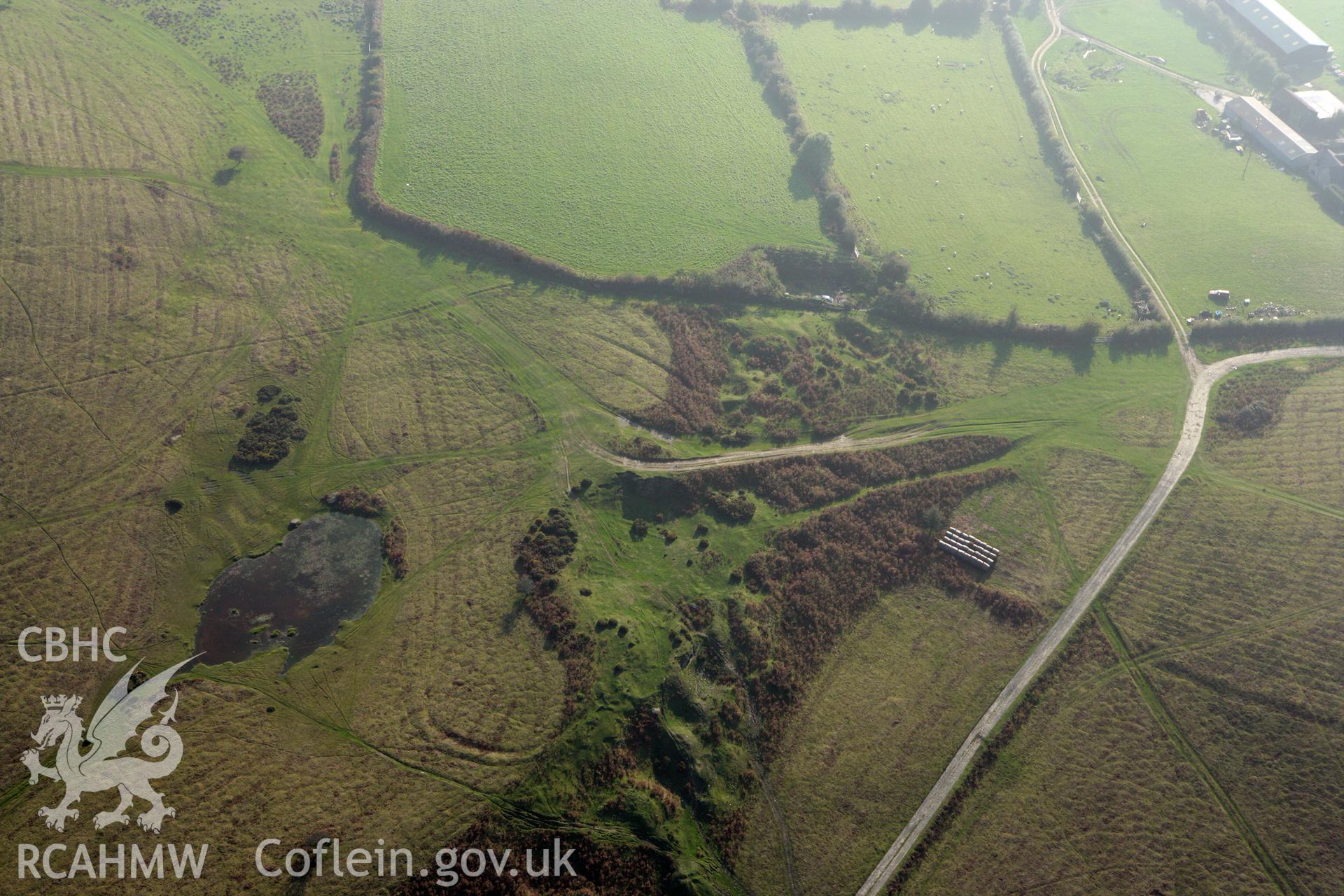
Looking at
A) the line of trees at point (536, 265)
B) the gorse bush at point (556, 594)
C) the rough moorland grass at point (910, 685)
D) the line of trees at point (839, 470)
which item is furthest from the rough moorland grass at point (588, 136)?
the rough moorland grass at point (910, 685)

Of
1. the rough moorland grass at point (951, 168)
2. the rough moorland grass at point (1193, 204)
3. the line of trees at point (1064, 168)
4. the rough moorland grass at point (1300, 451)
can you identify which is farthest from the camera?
the rough moorland grass at point (951, 168)

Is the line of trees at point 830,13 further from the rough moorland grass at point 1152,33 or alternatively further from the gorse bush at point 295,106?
the gorse bush at point 295,106

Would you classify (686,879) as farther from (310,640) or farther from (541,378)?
(541,378)

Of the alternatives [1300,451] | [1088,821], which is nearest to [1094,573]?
[1088,821]

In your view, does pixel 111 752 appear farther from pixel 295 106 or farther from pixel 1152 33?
pixel 1152 33

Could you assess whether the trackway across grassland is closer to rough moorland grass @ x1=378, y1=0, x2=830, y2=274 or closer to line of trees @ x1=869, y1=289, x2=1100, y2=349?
line of trees @ x1=869, y1=289, x2=1100, y2=349
